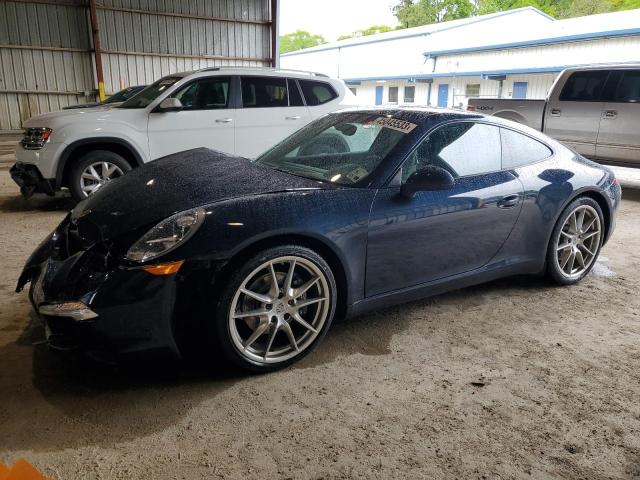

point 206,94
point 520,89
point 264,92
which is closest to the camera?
point 206,94

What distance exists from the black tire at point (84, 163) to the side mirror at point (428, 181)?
181 inches

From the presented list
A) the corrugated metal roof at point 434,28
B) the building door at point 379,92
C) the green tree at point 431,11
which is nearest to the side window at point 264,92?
the building door at point 379,92

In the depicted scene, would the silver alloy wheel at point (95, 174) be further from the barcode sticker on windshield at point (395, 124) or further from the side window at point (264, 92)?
the barcode sticker on windshield at point (395, 124)

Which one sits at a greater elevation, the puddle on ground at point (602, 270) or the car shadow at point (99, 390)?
the car shadow at point (99, 390)

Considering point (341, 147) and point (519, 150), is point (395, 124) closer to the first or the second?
point (341, 147)

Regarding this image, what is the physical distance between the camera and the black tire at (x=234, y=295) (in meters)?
2.46

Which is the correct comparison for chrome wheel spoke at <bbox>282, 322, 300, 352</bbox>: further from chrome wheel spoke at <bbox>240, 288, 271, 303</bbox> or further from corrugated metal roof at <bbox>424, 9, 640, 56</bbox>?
corrugated metal roof at <bbox>424, 9, 640, 56</bbox>

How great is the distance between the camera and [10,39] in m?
15.9

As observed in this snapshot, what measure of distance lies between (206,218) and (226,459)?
1098 millimetres

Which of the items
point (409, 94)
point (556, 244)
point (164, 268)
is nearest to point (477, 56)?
point (409, 94)

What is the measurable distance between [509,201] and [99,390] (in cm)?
269

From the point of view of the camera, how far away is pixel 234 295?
248cm

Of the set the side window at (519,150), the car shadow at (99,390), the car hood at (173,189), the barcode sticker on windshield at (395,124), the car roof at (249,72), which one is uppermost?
the car roof at (249,72)

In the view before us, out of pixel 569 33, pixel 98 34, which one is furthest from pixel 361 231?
pixel 569 33
